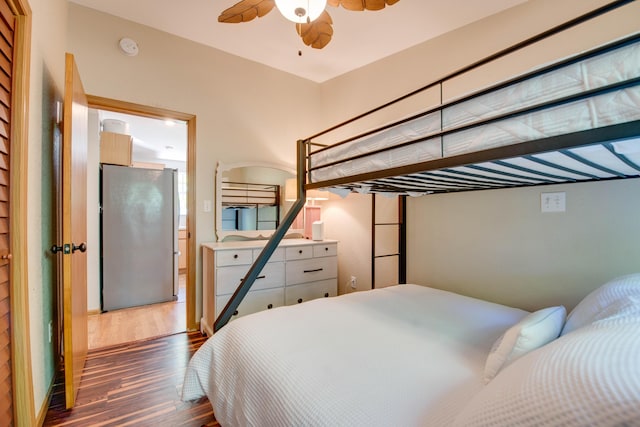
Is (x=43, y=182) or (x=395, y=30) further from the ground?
(x=395, y=30)

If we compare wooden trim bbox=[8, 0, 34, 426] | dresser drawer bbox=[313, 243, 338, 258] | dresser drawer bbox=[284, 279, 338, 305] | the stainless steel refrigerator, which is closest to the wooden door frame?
dresser drawer bbox=[284, 279, 338, 305]

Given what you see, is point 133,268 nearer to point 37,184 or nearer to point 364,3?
point 37,184

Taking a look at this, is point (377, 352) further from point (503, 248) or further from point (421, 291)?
point (503, 248)

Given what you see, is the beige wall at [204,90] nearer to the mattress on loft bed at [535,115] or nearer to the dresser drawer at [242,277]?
the dresser drawer at [242,277]

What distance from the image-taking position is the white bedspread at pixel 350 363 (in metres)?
0.77

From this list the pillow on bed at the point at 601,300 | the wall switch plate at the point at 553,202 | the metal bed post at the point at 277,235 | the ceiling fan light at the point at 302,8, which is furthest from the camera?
the metal bed post at the point at 277,235

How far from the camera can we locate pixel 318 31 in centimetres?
177

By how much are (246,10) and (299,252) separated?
189 centimetres

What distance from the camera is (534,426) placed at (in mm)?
466

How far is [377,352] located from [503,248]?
4.52ft

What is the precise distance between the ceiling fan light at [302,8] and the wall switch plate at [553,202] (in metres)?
1.69

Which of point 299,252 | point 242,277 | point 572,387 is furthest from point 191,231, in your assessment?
point 572,387

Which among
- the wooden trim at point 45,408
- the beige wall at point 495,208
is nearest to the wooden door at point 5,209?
the wooden trim at point 45,408

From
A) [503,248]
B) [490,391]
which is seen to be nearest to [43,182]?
[490,391]
